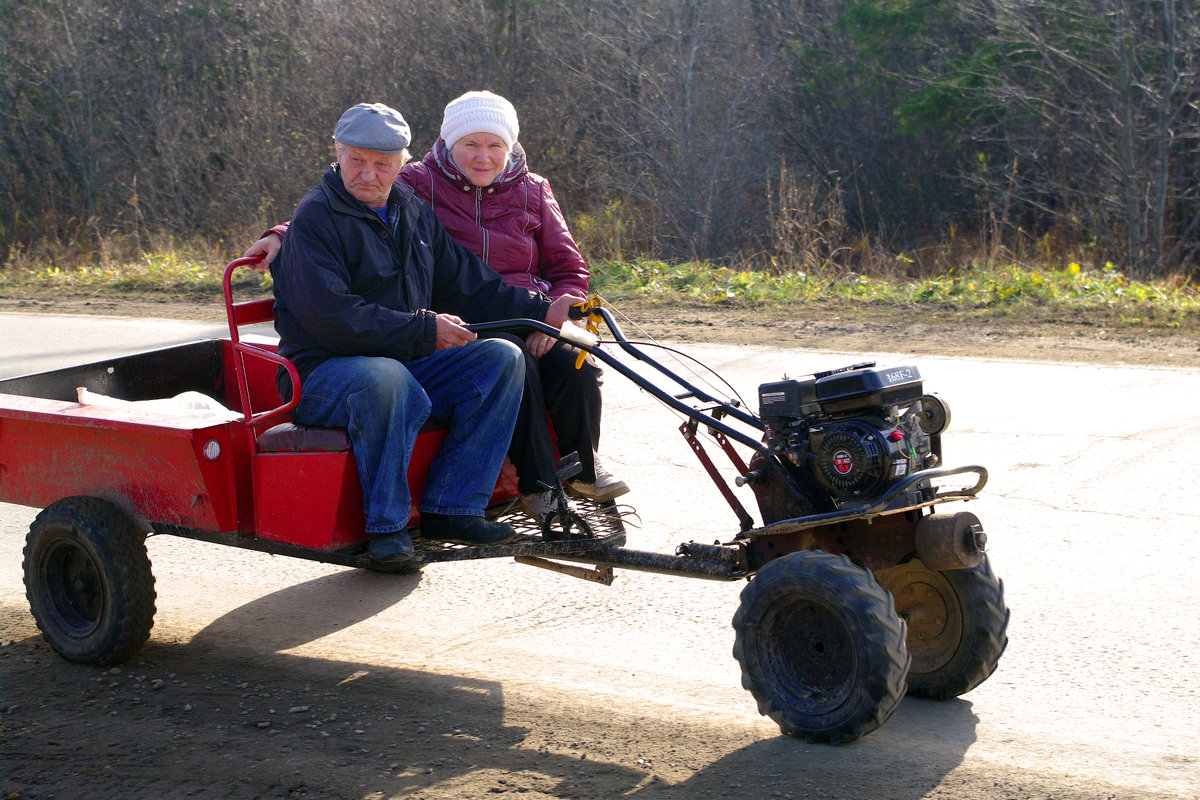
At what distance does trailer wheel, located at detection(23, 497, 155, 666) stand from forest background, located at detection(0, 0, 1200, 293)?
35.3 ft

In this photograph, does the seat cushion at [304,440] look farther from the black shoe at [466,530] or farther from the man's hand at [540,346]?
the man's hand at [540,346]

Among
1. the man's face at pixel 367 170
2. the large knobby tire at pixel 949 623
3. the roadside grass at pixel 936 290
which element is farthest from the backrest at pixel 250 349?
the roadside grass at pixel 936 290

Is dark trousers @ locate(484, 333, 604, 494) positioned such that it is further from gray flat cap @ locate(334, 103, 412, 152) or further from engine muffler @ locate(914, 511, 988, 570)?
engine muffler @ locate(914, 511, 988, 570)

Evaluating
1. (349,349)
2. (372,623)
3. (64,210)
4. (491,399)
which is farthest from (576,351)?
(64,210)

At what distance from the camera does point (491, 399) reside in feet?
13.3

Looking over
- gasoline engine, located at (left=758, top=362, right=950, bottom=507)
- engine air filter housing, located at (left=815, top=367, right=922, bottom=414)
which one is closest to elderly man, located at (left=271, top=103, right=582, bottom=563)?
gasoline engine, located at (left=758, top=362, right=950, bottom=507)

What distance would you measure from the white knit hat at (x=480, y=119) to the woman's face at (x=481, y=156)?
0.08ft

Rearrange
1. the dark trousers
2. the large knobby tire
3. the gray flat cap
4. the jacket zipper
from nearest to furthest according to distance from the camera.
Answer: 1. the large knobby tire
2. the gray flat cap
3. the dark trousers
4. the jacket zipper

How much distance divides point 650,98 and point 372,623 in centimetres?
1496

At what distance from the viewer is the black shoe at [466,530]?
3.97 meters

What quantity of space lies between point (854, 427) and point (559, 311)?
1.38 meters

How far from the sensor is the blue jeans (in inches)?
151

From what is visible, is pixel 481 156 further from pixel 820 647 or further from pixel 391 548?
pixel 820 647

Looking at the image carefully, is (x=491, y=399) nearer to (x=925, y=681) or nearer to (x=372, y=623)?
(x=372, y=623)
